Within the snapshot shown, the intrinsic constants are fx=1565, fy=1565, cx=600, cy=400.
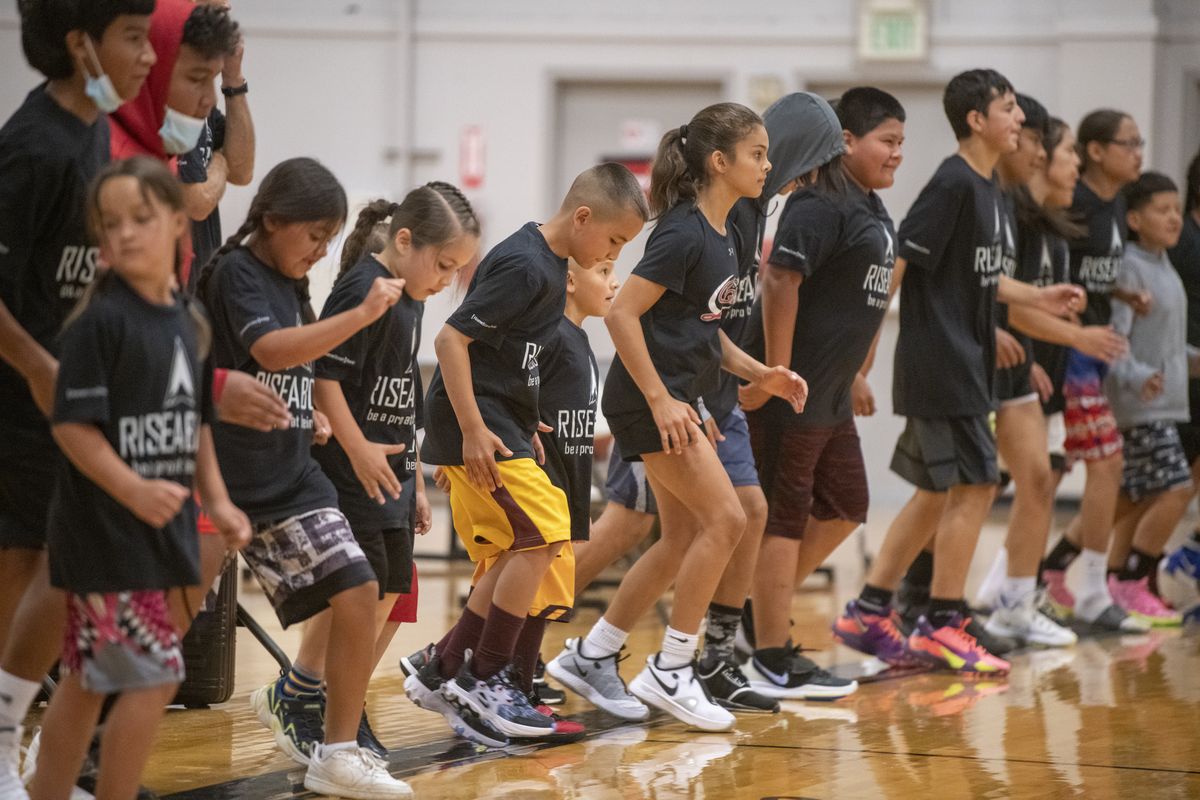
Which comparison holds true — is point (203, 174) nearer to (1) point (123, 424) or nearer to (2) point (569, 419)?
(2) point (569, 419)

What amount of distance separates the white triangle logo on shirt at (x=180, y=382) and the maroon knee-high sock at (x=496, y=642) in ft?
4.18

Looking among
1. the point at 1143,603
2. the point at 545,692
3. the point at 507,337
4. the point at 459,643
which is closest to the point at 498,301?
the point at 507,337

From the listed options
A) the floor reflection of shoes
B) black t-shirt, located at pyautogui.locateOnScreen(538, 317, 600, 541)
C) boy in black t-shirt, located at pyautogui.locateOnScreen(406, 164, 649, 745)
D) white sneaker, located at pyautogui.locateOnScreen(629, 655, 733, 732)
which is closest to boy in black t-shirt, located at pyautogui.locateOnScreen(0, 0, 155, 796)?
boy in black t-shirt, located at pyautogui.locateOnScreen(406, 164, 649, 745)

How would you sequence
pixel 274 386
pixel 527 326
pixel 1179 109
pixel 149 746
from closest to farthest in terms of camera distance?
pixel 149 746 < pixel 274 386 < pixel 527 326 < pixel 1179 109

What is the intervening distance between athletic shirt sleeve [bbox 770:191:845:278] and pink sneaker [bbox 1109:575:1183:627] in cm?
226

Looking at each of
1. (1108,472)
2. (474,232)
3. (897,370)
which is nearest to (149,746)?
(474,232)

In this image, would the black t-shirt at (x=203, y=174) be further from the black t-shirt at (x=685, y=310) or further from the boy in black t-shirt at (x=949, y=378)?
the boy in black t-shirt at (x=949, y=378)

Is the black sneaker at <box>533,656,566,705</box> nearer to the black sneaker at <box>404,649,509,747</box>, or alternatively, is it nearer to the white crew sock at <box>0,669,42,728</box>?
the black sneaker at <box>404,649,509,747</box>

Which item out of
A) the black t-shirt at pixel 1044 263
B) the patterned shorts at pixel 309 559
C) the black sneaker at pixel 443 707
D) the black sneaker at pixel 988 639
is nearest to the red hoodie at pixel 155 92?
the patterned shorts at pixel 309 559

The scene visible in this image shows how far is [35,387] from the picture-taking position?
8.14 ft

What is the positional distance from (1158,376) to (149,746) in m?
4.28

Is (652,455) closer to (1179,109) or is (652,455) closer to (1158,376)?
(1158,376)

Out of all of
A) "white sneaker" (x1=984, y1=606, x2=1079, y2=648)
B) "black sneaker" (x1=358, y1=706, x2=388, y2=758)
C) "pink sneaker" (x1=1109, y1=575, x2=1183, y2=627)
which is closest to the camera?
"black sneaker" (x1=358, y1=706, x2=388, y2=758)

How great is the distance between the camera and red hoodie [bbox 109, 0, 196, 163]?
2912 millimetres
